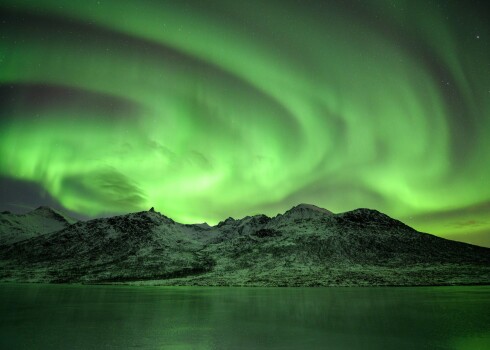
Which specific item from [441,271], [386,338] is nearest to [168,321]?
[386,338]

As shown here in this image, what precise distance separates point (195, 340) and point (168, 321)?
11.4 meters

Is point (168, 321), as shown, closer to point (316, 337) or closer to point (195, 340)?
point (195, 340)

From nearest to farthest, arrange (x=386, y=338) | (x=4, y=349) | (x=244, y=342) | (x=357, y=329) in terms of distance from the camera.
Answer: (x=4, y=349)
(x=244, y=342)
(x=386, y=338)
(x=357, y=329)

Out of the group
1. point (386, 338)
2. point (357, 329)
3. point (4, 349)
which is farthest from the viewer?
point (357, 329)

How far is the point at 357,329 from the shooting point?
3077 cm

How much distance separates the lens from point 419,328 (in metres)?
31.6

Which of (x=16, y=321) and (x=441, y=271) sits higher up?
(x=441, y=271)

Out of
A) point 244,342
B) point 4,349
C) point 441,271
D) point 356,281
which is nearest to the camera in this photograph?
point 4,349

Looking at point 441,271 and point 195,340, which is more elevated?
point 441,271

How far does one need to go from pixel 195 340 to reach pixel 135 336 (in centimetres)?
527

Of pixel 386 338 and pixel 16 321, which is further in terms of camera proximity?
pixel 16 321

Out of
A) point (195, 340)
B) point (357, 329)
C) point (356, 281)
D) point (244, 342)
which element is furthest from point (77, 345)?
point (356, 281)

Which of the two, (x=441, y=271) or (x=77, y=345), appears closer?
(x=77, y=345)

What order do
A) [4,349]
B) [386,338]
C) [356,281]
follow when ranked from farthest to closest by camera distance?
1. [356,281]
2. [386,338]
3. [4,349]
